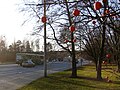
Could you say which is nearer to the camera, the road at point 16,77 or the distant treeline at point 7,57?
the road at point 16,77

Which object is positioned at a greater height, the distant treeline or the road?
the distant treeline

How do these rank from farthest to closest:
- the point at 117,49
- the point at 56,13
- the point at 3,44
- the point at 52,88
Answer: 1. the point at 3,44
2. the point at 52,88
3. the point at 56,13
4. the point at 117,49

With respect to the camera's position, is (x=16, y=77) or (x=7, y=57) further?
(x=7, y=57)

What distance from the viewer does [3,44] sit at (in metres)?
114

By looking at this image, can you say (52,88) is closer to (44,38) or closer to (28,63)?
(44,38)

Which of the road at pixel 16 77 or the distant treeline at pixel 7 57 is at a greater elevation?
the distant treeline at pixel 7 57

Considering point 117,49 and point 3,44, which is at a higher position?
point 3,44

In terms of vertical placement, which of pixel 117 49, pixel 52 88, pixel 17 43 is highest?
pixel 17 43

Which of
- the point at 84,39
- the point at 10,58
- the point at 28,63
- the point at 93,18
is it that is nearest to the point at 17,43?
the point at 10,58

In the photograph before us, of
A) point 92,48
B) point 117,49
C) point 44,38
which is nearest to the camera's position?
point 117,49

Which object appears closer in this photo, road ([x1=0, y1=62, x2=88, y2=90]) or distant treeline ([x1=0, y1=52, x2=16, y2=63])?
road ([x1=0, y1=62, x2=88, y2=90])

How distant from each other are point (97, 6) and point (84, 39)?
29.8 metres

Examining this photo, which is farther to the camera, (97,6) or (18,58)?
(18,58)

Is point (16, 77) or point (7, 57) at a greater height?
point (7, 57)
